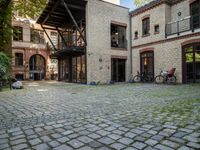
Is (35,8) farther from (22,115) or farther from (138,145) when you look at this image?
(138,145)

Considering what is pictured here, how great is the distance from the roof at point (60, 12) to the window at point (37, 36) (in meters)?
6.69

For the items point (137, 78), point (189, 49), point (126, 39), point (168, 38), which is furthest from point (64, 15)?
point (189, 49)

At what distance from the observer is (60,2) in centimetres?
1279

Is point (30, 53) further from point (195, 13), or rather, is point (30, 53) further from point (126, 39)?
point (195, 13)

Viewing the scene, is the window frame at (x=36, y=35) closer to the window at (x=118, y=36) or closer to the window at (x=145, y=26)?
the window at (x=118, y=36)

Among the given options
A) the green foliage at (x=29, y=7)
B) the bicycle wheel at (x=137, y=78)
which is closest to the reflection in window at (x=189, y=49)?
the bicycle wheel at (x=137, y=78)

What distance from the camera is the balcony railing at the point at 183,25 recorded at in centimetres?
1252

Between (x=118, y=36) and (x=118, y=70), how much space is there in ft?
10.9

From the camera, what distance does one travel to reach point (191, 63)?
12.5 m

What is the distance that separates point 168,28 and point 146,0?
48.1 feet

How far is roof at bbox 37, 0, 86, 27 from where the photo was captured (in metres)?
13.5

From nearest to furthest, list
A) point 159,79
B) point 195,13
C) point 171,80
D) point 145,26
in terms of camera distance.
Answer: point 195,13, point 171,80, point 159,79, point 145,26

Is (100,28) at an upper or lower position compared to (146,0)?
lower

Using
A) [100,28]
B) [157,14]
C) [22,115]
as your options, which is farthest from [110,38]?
[22,115]
